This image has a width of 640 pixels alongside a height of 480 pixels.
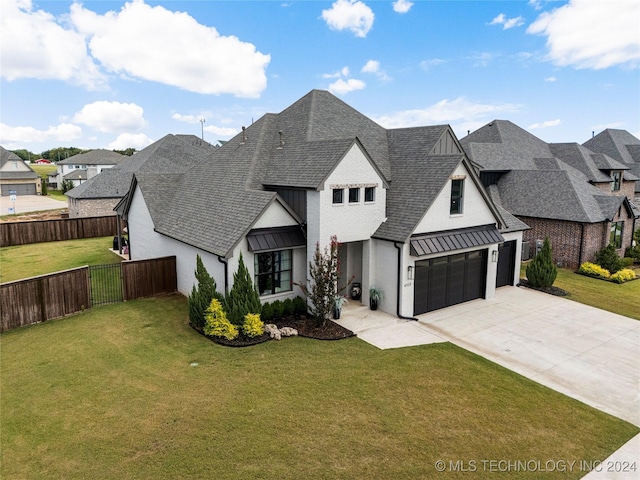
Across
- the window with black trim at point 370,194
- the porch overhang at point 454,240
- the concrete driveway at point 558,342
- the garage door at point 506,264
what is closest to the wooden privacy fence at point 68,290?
the window with black trim at point 370,194

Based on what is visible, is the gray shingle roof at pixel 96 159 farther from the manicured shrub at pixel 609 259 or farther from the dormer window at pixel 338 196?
the manicured shrub at pixel 609 259

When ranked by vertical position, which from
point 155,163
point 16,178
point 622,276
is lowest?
point 622,276

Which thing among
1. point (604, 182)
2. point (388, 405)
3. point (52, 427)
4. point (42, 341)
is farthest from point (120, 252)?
point (604, 182)

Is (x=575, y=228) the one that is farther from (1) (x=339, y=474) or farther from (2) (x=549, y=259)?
(1) (x=339, y=474)

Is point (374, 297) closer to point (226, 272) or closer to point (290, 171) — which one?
point (226, 272)

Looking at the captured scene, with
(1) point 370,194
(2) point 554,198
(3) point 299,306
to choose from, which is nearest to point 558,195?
(2) point 554,198
